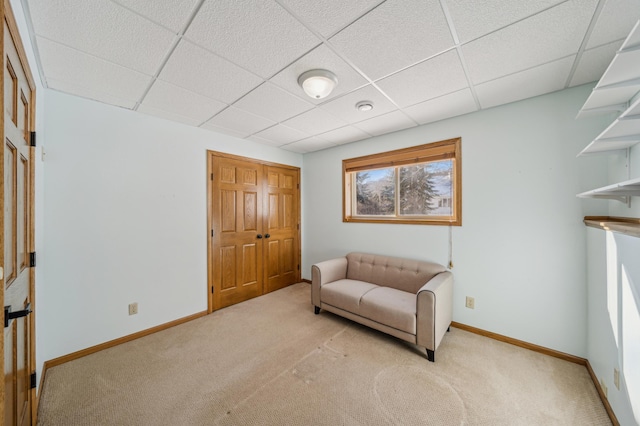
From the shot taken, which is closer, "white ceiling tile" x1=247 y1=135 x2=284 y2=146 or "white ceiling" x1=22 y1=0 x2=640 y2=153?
"white ceiling" x1=22 y1=0 x2=640 y2=153

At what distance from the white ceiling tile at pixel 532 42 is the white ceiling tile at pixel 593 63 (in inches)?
6.1

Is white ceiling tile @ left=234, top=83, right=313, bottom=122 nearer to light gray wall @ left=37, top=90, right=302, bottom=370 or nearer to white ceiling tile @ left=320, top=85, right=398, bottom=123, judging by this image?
white ceiling tile @ left=320, top=85, right=398, bottom=123

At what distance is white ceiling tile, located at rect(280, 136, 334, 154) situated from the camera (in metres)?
3.67

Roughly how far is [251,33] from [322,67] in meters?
0.56

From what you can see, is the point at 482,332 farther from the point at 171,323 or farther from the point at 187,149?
the point at 187,149

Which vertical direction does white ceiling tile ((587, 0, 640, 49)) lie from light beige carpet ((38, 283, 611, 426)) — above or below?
above

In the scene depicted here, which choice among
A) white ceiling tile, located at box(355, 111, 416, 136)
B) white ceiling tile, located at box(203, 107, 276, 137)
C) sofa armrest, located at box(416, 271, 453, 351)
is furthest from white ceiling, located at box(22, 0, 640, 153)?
sofa armrest, located at box(416, 271, 453, 351)

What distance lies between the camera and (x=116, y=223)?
2473mm

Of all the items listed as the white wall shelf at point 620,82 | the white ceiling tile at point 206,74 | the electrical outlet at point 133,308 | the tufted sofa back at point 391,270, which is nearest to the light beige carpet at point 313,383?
the electrical outlet at point 133,308

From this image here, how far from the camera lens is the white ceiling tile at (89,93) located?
2.04 meters

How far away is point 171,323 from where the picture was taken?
283 cm

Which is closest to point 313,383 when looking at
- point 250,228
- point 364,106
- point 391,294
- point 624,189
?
point 391,294

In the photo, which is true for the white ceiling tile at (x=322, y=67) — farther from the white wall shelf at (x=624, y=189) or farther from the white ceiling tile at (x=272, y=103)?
the white wall shelf at (x=624, y=189)

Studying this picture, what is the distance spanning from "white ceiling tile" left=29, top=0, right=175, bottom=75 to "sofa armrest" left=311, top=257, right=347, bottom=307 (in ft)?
8.46
